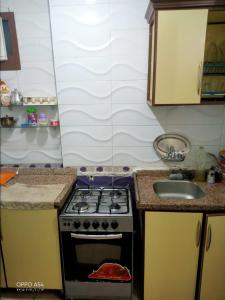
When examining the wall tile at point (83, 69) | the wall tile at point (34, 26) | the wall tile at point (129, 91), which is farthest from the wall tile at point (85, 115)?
the wall tile at point (34, 26)

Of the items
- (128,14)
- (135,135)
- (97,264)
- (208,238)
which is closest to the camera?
(208,238)

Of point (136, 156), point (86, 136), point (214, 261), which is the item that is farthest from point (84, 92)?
point (214, 261)

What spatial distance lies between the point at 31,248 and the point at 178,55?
5.39 ft

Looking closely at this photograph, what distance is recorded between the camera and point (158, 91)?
146 cm

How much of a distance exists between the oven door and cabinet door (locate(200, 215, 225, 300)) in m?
0.50

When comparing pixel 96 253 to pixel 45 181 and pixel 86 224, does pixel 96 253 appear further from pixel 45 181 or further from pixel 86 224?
pixel 45 181

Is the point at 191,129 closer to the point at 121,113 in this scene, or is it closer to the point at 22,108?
the point at 121,113

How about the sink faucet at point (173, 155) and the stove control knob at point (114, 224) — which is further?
the sink faucet at point (173, 155)

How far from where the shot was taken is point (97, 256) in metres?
1.47

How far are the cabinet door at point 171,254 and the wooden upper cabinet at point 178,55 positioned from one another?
0.79 meters

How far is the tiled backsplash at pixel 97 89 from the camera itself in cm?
160

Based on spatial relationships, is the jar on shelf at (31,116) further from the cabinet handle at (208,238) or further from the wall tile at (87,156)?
the cabinet handle at (208,238)

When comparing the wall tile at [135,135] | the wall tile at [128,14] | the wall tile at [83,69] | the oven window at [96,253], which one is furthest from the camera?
the wall tile at [135,135]

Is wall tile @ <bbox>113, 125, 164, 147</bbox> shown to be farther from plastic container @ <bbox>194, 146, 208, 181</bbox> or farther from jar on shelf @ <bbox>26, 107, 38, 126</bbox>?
jar on shelf @ <bbox>26, 107, 38, 126</bbox>
